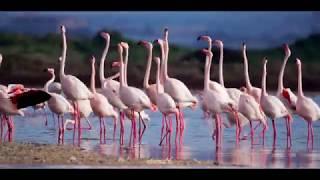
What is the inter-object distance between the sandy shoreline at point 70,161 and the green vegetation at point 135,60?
2.66 ft

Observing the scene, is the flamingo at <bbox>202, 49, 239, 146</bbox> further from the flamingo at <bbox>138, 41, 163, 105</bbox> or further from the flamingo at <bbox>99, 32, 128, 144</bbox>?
the flamingo at <bbox>99, 32, 128, 144</bbox>

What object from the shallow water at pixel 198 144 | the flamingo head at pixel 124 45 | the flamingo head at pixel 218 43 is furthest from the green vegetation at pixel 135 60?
the shallow water at pixel 198 144

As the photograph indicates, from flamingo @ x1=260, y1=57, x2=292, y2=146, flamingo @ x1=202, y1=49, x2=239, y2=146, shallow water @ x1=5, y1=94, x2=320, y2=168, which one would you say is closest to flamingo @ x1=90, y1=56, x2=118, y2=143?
shallow water @ x1=5, y1=94, x2=320, y2=168

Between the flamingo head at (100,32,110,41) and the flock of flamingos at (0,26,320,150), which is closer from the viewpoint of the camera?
the flamingo head at (100,32,110,41)

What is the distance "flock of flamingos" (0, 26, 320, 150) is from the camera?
929cm

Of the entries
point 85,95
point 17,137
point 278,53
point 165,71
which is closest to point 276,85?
point 278,53

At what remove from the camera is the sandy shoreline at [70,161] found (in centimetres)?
848

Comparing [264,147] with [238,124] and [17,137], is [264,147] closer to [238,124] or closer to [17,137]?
[238,124]

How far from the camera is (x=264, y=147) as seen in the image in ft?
31.0

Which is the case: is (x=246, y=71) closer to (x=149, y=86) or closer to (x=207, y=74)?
(x=207, y=74)

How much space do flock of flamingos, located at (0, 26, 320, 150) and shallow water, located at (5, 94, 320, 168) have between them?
9cm
